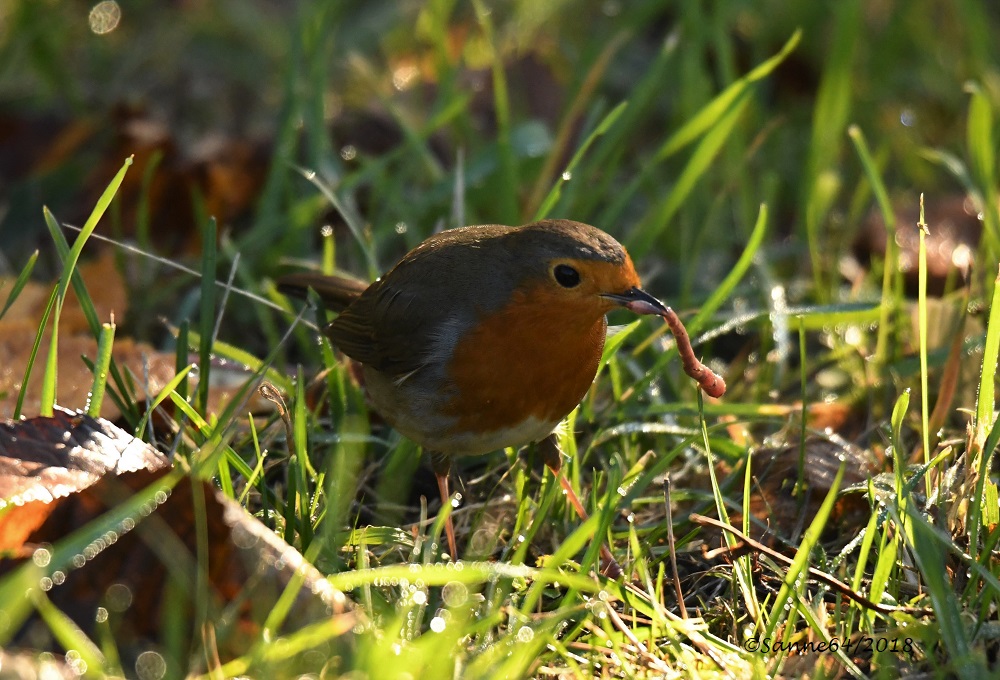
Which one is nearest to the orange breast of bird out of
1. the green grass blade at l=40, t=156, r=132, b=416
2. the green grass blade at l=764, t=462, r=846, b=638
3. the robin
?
the robin

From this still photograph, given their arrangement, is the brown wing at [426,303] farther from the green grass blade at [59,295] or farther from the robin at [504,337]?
the green grass blade at [59,295]

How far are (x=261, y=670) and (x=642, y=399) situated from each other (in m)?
1.88

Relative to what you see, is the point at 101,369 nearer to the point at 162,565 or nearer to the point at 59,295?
the point at 59,295

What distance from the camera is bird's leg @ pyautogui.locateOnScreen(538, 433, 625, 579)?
9.34ft

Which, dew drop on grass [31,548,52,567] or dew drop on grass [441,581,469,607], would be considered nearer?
dew drop on grass [31,548,52,567]

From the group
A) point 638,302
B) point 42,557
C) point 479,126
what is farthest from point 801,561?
point 479,126

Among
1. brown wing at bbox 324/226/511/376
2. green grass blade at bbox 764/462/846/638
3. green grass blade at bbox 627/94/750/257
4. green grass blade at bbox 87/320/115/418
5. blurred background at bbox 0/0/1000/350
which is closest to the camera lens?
green grass blade at bbox 764/462/846/638

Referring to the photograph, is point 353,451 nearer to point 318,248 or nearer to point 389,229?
point 389,229

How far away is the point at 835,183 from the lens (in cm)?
480

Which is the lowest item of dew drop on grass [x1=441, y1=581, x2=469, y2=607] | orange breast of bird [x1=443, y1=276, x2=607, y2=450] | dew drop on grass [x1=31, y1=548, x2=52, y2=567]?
dew drop on grass [x1=441, y1=581, x2=469, y2=607]

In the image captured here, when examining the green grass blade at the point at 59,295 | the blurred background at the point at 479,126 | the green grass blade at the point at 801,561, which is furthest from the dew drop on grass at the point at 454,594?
the blurred background at the point at 479,126

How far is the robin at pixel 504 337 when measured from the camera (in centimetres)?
306

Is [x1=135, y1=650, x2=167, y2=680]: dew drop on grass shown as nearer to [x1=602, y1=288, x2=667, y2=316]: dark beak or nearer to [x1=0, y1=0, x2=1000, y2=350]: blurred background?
[x1=602, y1=288, x2=667, y2=316]: dark beak

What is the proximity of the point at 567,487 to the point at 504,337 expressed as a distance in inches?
16.8
